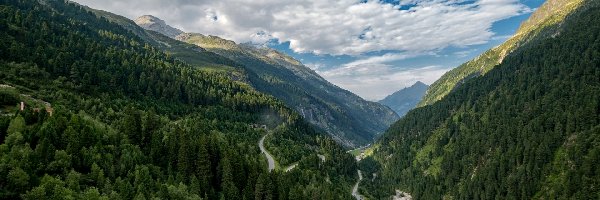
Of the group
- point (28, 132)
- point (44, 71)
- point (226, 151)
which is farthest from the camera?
point (44, 71)

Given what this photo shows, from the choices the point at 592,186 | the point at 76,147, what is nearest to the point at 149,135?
the point at 76,147

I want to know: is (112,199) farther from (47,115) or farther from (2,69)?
(2,69)

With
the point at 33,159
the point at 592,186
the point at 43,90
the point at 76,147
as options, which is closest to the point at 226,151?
the point at 76,147

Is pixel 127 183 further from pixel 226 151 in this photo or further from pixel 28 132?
pixel 226 151

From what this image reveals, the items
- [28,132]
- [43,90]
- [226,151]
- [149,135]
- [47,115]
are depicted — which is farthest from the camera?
[43,90]

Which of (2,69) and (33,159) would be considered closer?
(33,159)

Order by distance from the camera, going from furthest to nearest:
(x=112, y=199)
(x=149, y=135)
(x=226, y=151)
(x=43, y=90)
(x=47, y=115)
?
(x=43, y=90), (x=226, y=151), (x=149, y=135), (x=47, y=115), (x=112, y=199)

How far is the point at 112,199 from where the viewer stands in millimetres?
84812

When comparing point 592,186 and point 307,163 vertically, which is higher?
point 592,186

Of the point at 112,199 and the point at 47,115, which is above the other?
the point at 47,115

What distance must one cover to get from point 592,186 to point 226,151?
499 ft

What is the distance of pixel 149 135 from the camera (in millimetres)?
133625

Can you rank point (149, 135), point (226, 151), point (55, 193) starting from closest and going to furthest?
point (55, 193)
point (149, 135)
point (226, 151)

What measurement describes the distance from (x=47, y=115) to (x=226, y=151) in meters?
52.0
